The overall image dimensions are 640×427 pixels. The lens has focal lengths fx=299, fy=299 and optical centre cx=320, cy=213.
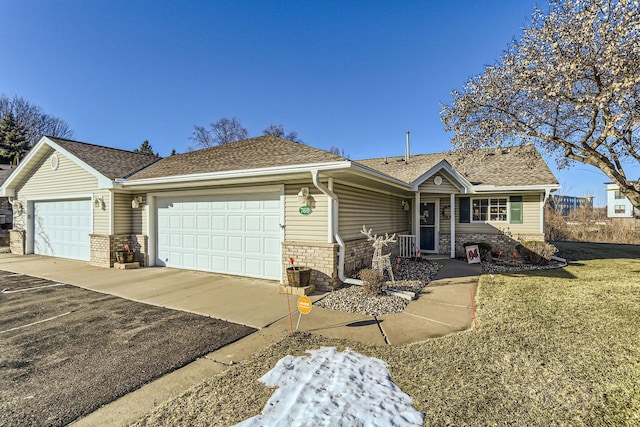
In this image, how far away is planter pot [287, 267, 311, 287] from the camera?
21.0ft

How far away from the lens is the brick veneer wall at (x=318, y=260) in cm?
661

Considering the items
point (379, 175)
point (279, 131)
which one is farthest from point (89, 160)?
point (279, 131)

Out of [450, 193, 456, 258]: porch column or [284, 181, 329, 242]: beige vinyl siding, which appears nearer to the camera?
[284, 181, 329, 242]: beige vinyl siding

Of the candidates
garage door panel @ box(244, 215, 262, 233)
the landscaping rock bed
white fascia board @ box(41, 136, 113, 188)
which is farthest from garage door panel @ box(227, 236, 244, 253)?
white fascia board @ box(41, 136, 113, 188)

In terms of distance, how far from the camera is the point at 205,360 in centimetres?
352

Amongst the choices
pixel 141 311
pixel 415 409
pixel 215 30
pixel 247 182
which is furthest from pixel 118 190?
pixel 415 409

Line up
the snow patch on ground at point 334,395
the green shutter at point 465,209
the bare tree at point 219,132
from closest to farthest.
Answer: the snow patch on ground at point 334,395, the green shutter at point 465,209, the bare tree at point 219,132

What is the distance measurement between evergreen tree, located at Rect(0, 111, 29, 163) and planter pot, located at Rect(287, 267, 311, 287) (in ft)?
106

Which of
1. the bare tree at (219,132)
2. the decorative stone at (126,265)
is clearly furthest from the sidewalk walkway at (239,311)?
the bare tree at (219,132)

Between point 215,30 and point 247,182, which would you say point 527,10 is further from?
point 215,30

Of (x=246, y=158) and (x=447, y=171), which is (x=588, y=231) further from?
(x=246, y=158)

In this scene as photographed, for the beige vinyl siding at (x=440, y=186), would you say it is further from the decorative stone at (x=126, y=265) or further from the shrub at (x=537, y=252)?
the decorative stone at (x=126, y=265)

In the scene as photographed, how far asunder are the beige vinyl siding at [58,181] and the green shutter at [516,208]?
586 inches

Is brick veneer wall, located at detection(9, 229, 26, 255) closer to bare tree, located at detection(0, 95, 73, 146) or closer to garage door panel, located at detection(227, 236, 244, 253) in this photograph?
garage door panel, located at detection(227, 236, 244, 253)
